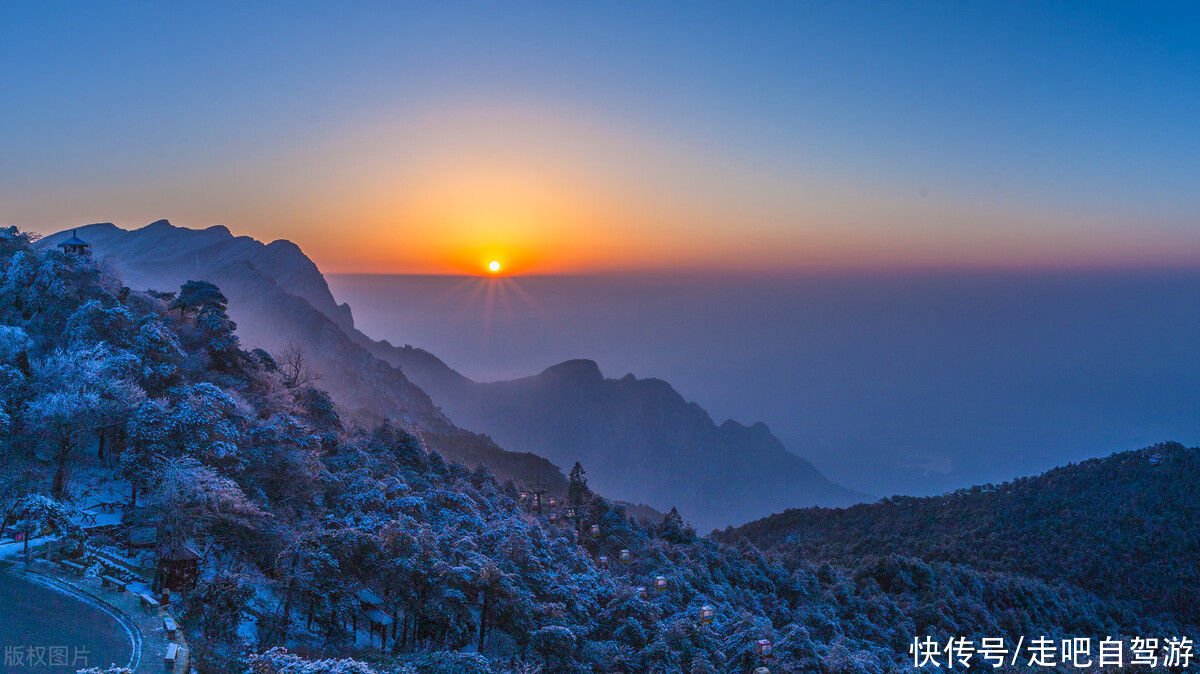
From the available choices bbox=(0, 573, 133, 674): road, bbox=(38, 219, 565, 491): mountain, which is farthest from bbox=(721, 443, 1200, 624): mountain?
bbox=(0, 573, 133, 674): road

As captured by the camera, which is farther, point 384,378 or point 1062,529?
point 384,378

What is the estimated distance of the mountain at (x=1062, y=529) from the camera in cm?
4328

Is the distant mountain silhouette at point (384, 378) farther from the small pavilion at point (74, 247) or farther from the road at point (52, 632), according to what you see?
the road at point (52, 632)

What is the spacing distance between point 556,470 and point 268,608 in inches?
2711

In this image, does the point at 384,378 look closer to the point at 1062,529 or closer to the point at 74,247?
the point at 74,247

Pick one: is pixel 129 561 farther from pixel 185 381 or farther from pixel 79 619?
pixel 185 381

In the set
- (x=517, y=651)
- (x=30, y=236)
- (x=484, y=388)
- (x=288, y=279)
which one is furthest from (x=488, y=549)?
(x=484, y=388)

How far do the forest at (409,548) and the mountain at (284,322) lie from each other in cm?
4242

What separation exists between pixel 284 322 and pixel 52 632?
335ft

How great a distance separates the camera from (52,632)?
59.5 ft

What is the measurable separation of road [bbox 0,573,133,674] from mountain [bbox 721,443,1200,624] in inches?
1521

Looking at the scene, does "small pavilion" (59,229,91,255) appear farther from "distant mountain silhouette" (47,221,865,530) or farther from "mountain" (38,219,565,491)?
"mountain" (38,219,565,491)

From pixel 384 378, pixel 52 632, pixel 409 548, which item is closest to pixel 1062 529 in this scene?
pixel 409 548

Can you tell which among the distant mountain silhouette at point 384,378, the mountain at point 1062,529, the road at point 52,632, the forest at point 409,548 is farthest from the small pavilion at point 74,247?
the mountain at point 1062,529
